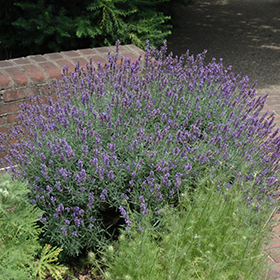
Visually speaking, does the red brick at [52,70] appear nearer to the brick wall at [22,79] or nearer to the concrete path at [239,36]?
the brick wall at [22,79]

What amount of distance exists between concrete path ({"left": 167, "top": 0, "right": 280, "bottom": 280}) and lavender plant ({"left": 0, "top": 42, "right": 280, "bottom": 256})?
223 cm

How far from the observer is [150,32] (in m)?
5.18

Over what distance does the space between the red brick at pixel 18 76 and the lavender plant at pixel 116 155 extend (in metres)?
0.42

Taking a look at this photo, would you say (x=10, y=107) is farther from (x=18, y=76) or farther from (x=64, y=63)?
(x=64, y=63)

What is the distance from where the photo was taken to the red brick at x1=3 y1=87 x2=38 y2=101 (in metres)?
3.29

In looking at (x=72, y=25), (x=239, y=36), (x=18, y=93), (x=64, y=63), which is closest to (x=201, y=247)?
(x=18, y=93)

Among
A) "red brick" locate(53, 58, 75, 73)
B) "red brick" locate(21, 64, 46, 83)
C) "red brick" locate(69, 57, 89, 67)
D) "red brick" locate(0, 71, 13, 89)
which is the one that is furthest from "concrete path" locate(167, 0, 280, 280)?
"red brick" locate(0, 71, 13, 89)

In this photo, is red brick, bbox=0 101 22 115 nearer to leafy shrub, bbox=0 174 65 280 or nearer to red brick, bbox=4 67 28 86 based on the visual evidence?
red brick, bbox=4 67 28 86

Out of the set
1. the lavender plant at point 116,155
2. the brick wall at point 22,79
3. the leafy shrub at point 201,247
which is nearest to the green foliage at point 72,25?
the brick wall at point 22,79

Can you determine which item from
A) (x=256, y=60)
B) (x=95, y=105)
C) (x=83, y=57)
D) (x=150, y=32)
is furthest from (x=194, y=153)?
(x=256, y=60)

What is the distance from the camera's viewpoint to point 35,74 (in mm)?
3406

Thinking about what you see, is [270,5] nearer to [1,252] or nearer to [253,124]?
[253,124]

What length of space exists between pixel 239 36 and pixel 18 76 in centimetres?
708

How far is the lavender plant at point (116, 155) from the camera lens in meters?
2.43
